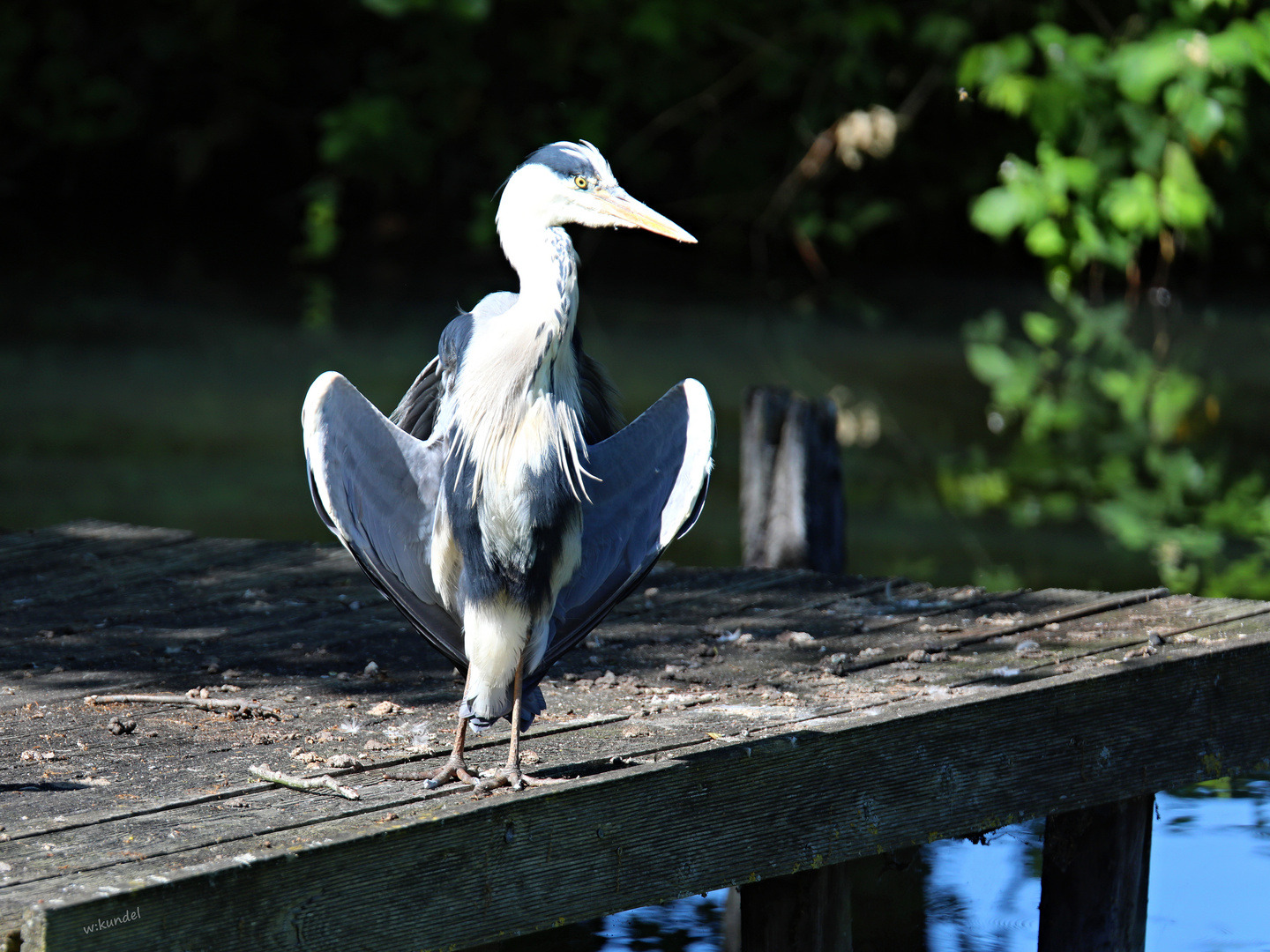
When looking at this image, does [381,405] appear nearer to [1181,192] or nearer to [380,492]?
[380,492]

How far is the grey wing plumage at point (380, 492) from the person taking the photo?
2629 mm

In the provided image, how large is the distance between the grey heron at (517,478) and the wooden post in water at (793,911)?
2.25 feet

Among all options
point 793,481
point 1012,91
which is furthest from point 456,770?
point 1012,91

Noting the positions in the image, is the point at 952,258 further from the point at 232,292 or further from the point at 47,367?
the point at 47,367

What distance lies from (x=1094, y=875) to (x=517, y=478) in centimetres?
170

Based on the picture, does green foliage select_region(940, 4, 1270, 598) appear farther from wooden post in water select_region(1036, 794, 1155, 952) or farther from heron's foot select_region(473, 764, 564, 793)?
heron's foot select_region(473, 764, 564, 793)

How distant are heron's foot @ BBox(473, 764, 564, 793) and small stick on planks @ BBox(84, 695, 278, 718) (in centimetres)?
65

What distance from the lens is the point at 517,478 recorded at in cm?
262

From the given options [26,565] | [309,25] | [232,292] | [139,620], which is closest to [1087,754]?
[139,620]

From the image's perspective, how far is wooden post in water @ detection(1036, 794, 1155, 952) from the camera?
3.46m

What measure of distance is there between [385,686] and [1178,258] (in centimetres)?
1270

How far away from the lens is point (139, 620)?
3729 mm

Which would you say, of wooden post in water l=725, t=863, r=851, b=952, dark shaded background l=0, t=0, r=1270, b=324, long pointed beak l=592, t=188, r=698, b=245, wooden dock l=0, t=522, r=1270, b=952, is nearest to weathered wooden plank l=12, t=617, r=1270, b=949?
wooden dock l=0, t=522, r=1270, b=952

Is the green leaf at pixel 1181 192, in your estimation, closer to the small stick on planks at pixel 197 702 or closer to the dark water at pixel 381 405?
the dark water at pixel 381 405
